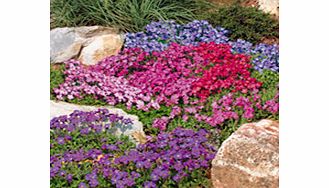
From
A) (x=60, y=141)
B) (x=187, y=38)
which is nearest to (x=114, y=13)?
(x=187, y=38)

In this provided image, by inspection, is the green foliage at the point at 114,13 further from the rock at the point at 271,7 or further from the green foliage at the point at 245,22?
the rock at the point at 271,7

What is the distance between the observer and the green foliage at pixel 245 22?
6.79 m

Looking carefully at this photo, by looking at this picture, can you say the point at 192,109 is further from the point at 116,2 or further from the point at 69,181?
the point at 116,2

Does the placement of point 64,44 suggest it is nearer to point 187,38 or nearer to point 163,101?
point 187,38

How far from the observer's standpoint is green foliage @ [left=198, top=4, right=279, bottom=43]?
6.79 m

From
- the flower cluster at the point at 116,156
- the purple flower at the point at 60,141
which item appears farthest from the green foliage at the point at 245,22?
the purple flower at the point at 60,141

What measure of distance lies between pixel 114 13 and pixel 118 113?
184 cm

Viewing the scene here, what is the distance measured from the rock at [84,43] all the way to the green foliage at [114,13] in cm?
15

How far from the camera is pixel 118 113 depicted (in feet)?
17.8

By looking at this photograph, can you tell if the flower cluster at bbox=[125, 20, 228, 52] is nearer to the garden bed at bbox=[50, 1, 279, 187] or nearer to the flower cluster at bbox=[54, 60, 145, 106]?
the garden bed at bbox=[50, 1, 279, 187]
